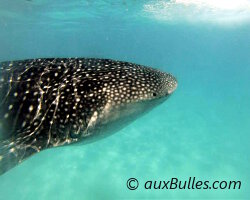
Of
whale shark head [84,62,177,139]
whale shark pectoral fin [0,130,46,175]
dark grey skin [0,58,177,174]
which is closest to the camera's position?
whale shark pectoral fin [0,130,46,175]

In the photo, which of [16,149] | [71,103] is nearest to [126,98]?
[71,103]

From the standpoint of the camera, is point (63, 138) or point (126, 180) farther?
point (126, 180)

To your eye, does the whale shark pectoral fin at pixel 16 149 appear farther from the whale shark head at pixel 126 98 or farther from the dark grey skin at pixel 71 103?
the whale shark head at pixel 126 98

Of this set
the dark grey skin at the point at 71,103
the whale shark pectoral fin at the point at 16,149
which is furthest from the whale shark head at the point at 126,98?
the whale shark pectoral fin at the point at 16,149

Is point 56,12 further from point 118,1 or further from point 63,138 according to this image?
point 63,138

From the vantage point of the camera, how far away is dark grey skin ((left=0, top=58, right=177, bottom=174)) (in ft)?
12.6

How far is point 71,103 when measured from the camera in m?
4.01

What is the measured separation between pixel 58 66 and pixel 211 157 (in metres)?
11.4

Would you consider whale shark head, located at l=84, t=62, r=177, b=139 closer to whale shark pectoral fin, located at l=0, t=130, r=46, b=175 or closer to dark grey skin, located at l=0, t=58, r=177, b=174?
dark grey skin, located at l=0, t=58, r=177, b=174

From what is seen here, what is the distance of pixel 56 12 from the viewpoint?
3459 cm

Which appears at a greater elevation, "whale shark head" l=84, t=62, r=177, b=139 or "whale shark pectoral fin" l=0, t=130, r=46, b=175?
"whale shark head" l=84, t=62, r=177, b=139

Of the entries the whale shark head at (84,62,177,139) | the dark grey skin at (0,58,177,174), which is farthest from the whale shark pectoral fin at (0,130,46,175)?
the whale shark head at (84,62,177,139)

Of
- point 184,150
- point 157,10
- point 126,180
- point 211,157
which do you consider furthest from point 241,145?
point 157,10

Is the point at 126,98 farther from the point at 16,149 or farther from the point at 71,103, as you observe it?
the point at 16,149
